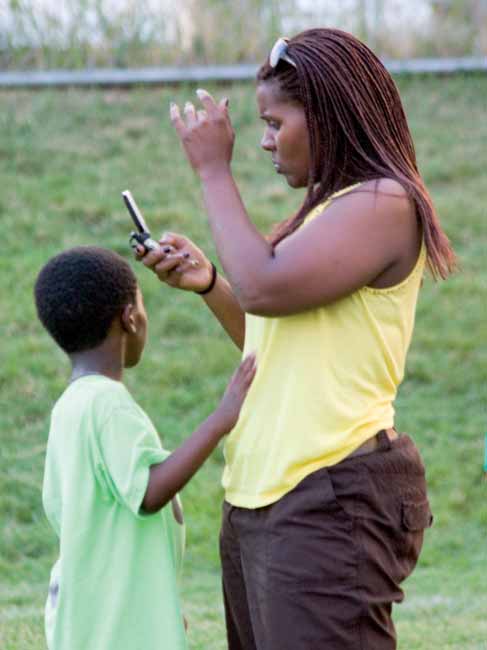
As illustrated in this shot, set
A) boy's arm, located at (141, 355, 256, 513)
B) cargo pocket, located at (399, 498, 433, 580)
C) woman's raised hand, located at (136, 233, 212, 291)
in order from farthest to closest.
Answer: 1. woman's raised hand, located at (136, 233, 212, 291)
2. boy's arm, located at (141, 355, 256, 513)
3. cargo pocket, located at (399, 498, 433, 580)

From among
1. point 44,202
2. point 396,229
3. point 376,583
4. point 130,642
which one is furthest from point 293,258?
point 44,202

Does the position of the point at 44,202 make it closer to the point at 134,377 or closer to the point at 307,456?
the point at 134,377

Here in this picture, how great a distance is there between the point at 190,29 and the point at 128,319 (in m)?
9.05

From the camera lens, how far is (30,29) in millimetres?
11656

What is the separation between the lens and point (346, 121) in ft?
9.34

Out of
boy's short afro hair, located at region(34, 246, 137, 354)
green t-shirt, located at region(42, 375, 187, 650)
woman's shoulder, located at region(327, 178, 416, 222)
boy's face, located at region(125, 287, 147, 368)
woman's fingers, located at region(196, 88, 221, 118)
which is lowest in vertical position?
green t-shirt, located at region(42, 375, 187, 650)

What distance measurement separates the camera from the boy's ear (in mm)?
3309

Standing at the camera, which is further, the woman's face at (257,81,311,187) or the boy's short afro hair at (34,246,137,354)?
the boy's short afro hair at (34,246,137,354)

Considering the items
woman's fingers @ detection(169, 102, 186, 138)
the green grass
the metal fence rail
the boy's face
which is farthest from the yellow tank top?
the metal fence rail

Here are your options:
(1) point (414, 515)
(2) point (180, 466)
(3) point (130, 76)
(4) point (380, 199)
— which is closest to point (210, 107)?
(4) point (380, 199)

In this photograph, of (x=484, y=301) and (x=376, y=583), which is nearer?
(x=376, y=583)

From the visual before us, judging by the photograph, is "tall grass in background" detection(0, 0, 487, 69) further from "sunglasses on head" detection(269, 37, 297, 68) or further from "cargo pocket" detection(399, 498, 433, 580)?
"cargo pocket" detection(399, 498, 433, 580)

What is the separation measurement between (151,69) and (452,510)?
5.73m

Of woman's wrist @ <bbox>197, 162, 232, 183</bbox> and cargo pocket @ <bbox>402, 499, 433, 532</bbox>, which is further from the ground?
woman's wrist @ <bbox>197, 162, 232, 183</bbox>
